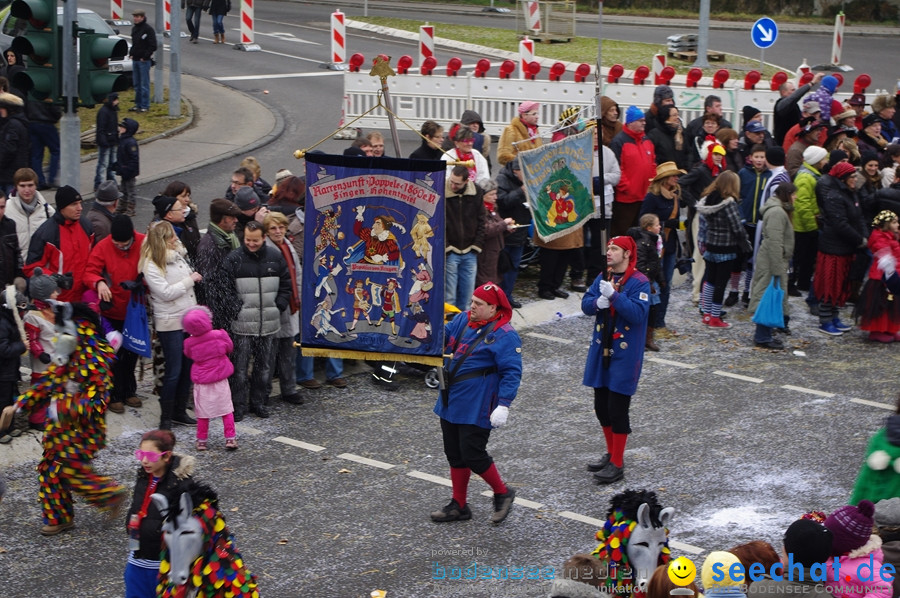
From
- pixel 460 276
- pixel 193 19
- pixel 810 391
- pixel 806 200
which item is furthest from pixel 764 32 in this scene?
pixel 193 19

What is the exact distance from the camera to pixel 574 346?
42.4 ft

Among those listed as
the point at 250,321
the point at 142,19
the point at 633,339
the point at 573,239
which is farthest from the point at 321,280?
the point at 142,19

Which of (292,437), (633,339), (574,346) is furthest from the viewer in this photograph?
(574,346)

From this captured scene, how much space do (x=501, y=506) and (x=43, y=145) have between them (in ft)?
37.6

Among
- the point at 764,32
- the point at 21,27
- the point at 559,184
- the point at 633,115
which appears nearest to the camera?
the point at 559,184

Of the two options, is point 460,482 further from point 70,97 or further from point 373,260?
point 70,97

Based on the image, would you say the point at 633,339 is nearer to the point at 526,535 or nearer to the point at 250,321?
the point at 526,535

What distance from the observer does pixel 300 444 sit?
1016 cm

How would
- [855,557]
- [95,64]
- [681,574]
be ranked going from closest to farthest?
[681,574]
[855,557]
[95,64]

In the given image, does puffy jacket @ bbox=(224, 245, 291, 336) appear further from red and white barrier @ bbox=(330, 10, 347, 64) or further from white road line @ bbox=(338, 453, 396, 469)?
red and white barrier @ bbox=(330, 10, 347, 64)

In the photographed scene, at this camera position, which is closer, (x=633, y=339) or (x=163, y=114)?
(x=633, y=339)

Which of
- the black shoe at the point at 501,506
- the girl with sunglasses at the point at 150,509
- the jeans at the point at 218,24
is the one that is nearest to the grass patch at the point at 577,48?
the jeans at the point at 218,24

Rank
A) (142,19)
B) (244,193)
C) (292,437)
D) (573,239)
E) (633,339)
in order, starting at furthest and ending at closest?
1. (142,19)
2. (573,239)
3. (244,193)
4. (292,437)
5. (633,339)

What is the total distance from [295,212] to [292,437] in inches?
94.5
